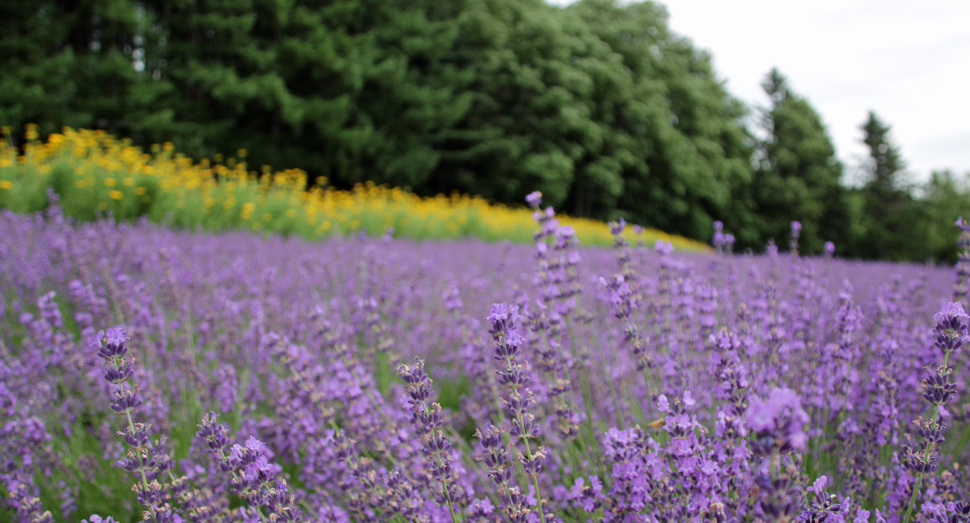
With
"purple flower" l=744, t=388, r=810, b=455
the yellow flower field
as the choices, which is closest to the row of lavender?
"purple flower" l=744, t=388, r=810, b=455

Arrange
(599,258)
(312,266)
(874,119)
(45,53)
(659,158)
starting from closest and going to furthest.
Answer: (312,266)
(599,258)
(45,53)
(659,158)
(874,119)

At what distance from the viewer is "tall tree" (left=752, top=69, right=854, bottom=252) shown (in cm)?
2467

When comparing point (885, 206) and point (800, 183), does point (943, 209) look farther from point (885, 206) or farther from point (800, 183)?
point (800, 183)

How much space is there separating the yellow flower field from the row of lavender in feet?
6.59

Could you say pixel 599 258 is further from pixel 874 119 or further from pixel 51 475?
pixel 874 119

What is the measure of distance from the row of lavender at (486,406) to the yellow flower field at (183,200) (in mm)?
2007

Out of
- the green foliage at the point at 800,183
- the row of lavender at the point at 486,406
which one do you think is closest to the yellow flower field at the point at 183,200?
the row of lavender at the point at 486,406

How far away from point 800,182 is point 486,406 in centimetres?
2731

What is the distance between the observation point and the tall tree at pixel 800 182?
24672 millimetres

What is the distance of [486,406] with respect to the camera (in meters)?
2.08

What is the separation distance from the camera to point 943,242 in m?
24.2

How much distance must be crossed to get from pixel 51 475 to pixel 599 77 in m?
19.5

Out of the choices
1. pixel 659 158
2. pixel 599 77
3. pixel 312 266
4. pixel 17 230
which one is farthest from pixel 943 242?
pixel 17 230

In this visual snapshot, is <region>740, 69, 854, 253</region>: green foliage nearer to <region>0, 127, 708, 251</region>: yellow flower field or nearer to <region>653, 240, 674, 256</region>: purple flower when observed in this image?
<region>0, 127, 708, 251</region>: yellow flower field
